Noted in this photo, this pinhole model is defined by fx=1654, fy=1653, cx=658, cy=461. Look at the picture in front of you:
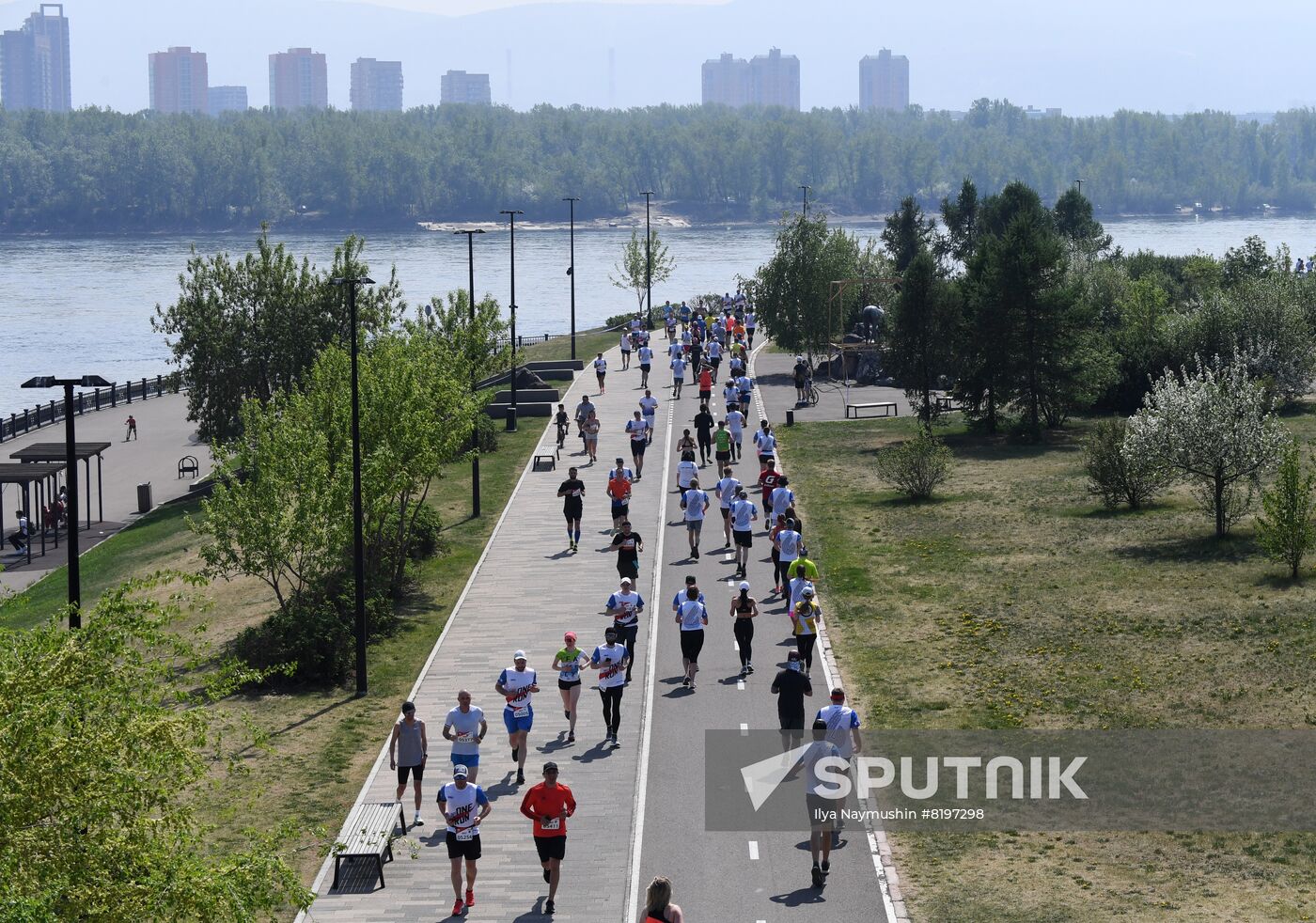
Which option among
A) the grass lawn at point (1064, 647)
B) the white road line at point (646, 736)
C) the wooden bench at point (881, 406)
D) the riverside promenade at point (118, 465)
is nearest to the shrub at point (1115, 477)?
the grass lawn at point (1064, 647)

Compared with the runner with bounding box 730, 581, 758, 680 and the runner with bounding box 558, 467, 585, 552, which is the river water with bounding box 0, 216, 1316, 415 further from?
the runner with bounding box 730, 581, 758, 680

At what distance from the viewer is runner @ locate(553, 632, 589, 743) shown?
1912 centimetres

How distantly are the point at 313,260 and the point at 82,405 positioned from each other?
67700mm

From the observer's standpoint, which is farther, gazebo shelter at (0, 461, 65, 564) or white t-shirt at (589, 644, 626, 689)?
gazebo shelter at (0, 461, 65, 564)

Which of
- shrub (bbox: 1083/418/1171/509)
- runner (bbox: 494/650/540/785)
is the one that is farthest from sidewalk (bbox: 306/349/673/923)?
shrub (bbox: 1083/418/1171/509)

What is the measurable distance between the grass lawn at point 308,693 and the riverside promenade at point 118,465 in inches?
65.6

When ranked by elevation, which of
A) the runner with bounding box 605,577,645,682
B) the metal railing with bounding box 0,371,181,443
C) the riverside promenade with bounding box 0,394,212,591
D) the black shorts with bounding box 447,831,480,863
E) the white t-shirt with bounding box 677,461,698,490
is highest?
the white t-shirt with bounding box 677,461,698,490

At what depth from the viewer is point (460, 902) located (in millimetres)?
14859

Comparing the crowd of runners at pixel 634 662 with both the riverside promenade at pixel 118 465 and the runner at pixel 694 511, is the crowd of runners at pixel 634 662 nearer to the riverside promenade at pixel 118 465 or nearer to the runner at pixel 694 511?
the runner at pixel 694 511

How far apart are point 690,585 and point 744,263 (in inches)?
4810

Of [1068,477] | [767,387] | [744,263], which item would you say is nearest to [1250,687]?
[1068,477]

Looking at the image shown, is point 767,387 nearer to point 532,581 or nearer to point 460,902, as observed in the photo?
point 532,581

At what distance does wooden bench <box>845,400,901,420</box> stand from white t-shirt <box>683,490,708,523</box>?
69.3ft

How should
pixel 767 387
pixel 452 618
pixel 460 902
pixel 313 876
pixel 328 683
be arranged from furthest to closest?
pixel 767 387, pixel 452 618, pixel 328 683, pixel 313 876, pixel 460 902
